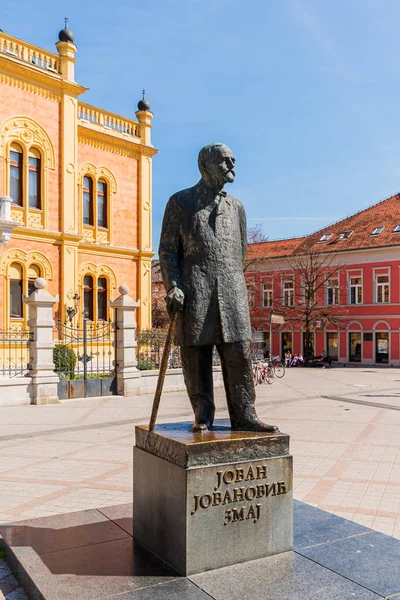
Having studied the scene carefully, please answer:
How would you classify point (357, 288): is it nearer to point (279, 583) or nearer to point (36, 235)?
point (36, 235)

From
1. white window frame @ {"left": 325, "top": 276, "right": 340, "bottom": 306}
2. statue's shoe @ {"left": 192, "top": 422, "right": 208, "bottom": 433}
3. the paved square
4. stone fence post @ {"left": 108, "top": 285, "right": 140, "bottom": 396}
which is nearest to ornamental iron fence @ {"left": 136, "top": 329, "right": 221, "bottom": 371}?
stone fence post @ {"left": 108, "top": 285, "right": 140, "bottom": 396}

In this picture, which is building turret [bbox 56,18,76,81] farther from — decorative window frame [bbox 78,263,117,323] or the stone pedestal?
the stone pedestal

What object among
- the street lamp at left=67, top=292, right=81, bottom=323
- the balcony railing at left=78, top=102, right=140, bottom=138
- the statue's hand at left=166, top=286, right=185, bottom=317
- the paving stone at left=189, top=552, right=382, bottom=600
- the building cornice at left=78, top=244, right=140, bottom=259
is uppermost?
the balcony railing at left=78, top=102, right=140, bottom=138

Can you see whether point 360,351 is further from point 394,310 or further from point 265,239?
point 265,239

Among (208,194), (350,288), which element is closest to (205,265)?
(208,194)

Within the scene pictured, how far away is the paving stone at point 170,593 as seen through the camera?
3352mm

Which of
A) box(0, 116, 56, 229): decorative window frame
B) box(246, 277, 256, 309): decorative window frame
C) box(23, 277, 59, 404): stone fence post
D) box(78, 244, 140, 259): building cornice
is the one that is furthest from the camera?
box(246, 277, 256, 309): decorative window frame

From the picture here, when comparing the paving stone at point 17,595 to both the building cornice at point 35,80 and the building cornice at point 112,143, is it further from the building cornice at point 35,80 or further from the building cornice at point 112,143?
the building cornice at point 112,143

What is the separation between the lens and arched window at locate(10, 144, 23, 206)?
2269cm

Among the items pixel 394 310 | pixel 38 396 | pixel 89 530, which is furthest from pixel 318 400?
pixel 394 310

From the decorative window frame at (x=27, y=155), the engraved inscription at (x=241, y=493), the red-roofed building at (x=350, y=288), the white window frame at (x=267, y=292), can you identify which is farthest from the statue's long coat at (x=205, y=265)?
the white window frame at (x=267, y=292)

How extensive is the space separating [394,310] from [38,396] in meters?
28.7

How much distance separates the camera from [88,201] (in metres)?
26.5

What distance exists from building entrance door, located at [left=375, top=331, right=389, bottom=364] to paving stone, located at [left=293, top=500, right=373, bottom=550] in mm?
34058
